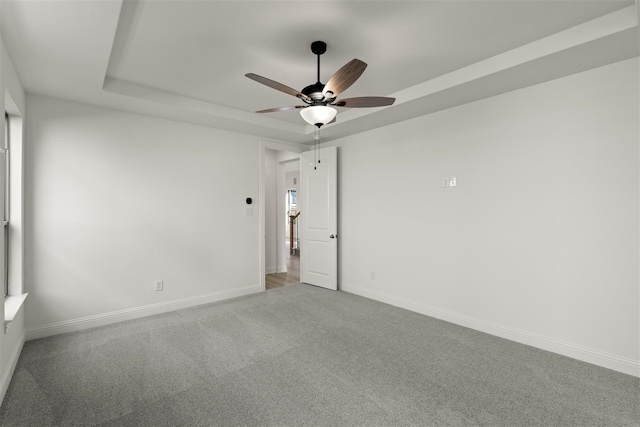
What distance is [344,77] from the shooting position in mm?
2105

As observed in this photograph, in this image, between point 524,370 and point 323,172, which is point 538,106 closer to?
point 524,370

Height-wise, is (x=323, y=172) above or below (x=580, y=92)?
below

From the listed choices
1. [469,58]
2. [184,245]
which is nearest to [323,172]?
[184,245]

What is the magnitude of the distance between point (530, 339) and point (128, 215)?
443cm

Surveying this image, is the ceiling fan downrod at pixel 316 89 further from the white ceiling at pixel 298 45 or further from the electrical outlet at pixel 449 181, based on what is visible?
the electrical outlet at pixel 449 181

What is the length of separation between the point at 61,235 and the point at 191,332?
167 centimetres

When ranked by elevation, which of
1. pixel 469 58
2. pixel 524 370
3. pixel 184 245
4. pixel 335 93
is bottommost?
pixel 524 370

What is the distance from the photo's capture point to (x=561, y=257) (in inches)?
110

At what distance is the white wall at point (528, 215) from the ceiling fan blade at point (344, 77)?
189 centimetres

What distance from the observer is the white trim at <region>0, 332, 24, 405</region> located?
6.91ft

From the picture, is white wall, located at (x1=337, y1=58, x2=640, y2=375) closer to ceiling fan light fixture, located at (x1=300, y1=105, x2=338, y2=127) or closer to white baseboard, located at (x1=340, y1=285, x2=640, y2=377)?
white baseboard, located at (x1=340, y1=285, x2=640, y2=377)

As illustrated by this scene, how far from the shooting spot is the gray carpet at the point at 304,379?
1958 millimetres

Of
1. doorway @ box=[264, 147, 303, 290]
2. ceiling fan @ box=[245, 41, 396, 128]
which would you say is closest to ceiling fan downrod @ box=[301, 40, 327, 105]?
ceiling fan @ box=[245, 41, 396, 128]

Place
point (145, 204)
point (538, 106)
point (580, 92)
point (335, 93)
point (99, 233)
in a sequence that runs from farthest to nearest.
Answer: point (145, 204), point (99, 233), point (538, 106), point (580, 92), point (335, 93)
